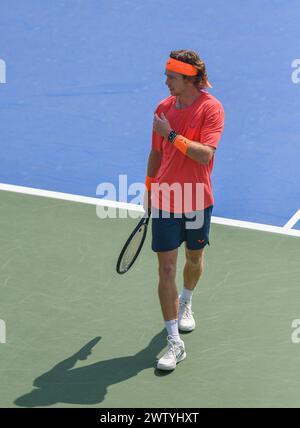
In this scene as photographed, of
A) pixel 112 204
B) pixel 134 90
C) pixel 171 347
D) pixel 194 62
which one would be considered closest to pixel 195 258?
pixel 171 347

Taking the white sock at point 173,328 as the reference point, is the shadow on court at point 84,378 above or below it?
below

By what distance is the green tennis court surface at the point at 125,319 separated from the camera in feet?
21.4

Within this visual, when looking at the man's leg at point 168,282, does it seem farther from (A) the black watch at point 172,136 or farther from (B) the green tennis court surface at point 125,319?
(A) the black watch at point 172,136

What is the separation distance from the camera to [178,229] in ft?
22.3

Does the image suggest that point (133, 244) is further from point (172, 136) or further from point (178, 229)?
point (172, 136)

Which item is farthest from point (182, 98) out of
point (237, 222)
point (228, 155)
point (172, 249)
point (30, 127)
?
point (30, 127)

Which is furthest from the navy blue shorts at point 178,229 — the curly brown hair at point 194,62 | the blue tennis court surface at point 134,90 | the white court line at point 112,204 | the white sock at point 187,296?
the blue tennis court surface at point 134,90

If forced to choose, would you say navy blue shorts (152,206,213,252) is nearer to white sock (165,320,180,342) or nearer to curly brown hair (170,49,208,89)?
white sock (165,320,180,342)

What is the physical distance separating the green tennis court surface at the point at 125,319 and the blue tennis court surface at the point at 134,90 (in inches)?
31.0

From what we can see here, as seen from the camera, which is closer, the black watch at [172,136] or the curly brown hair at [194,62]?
the black watch at [172,136]

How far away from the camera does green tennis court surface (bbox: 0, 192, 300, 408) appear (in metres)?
6.52

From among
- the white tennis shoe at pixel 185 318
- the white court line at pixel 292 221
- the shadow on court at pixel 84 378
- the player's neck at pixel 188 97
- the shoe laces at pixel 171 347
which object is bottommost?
the shadow on court at pixel 84 378

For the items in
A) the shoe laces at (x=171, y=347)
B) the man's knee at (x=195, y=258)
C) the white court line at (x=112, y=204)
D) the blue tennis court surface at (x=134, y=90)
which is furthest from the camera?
the blue tennis court surface at (x=134, y=90)

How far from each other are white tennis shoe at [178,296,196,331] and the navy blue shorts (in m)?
0.53
